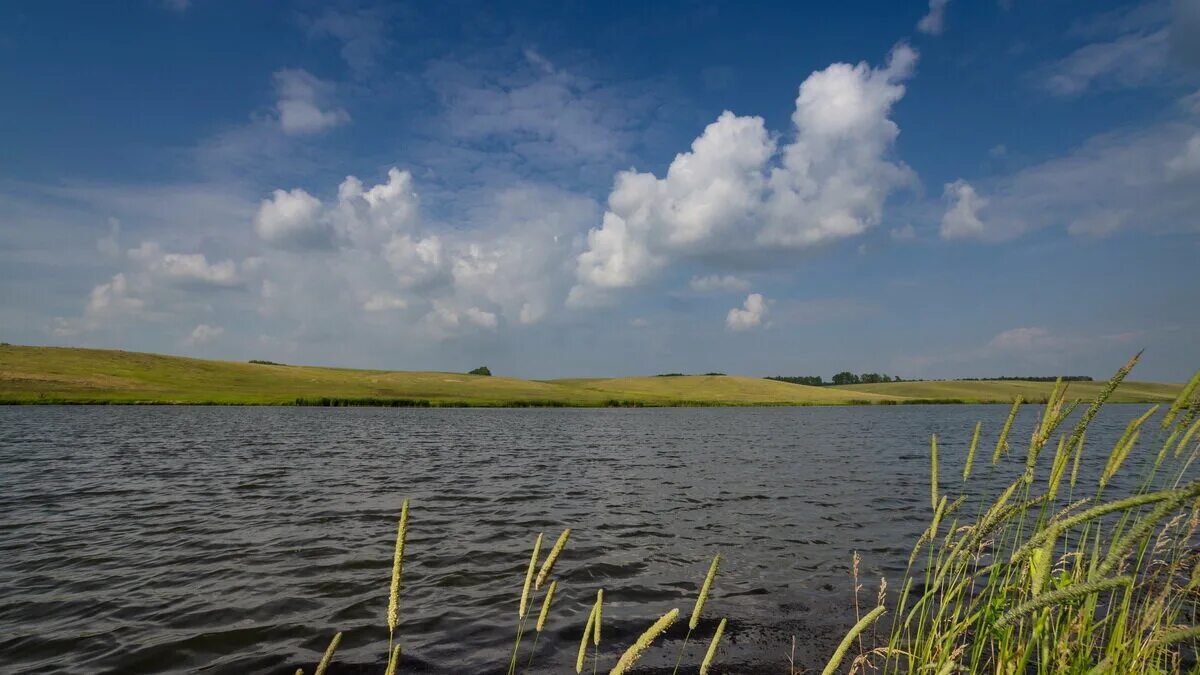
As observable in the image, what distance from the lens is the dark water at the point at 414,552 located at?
9.48 m

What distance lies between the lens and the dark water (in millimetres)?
9477

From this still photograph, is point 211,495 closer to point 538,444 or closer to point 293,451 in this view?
point 293,451

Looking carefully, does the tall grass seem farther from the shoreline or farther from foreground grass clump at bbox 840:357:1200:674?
the shoreline

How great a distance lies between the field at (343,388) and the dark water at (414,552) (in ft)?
247

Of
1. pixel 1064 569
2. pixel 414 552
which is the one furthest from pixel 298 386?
pixel 1064 569

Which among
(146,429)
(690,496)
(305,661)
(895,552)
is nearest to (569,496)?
(690,496)

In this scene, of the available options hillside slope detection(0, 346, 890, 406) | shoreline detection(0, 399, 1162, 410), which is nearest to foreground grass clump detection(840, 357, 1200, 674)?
shoreline detection(0, 399, 1162, 410)

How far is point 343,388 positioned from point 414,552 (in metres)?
128

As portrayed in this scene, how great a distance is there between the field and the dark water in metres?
75.2

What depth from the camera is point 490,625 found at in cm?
1026

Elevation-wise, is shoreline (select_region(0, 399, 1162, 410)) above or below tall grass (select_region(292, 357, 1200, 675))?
below

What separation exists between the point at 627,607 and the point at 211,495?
55.8 feet

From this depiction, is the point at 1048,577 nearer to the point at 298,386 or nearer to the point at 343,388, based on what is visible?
the point at 343,388

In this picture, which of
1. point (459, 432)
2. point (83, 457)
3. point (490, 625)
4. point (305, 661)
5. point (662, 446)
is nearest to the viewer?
point (305, 661)
